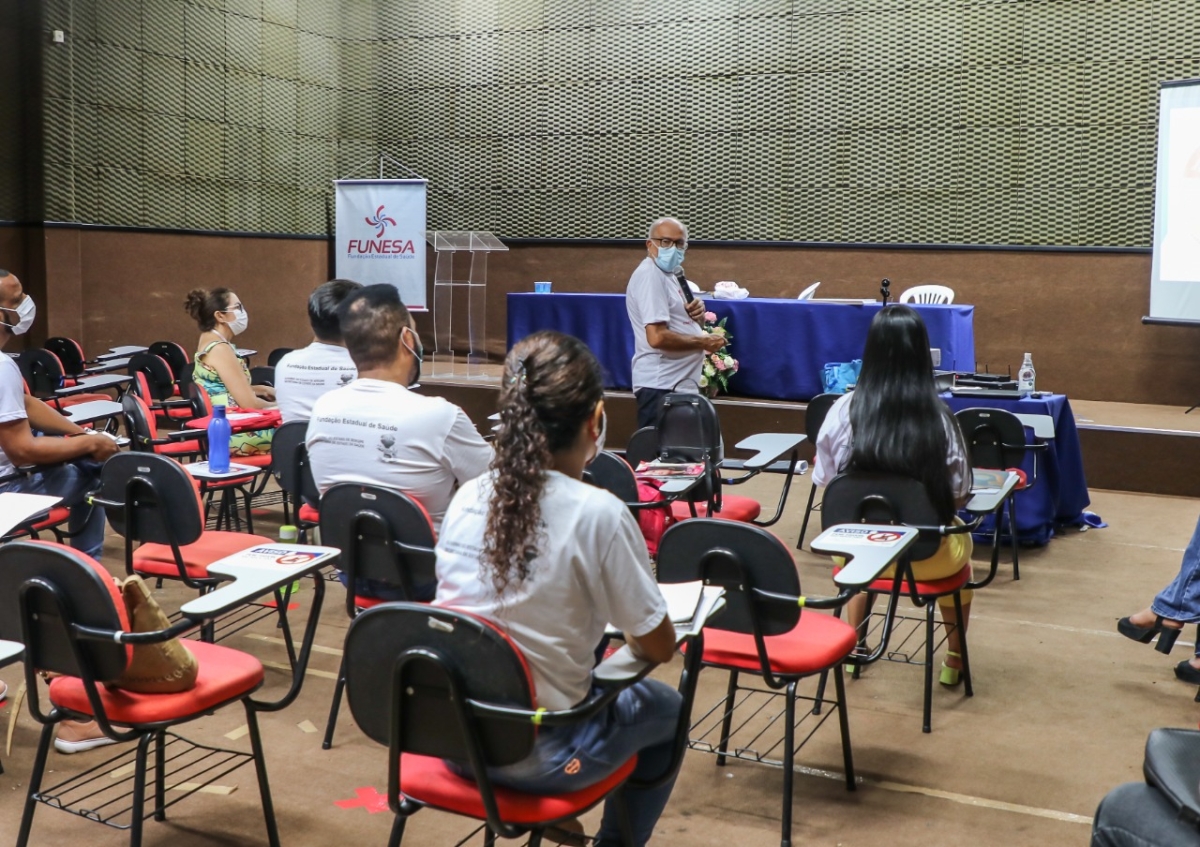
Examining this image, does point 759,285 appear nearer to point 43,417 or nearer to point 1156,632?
point 1156,632

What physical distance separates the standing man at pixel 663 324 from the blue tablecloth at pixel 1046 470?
4.38ft

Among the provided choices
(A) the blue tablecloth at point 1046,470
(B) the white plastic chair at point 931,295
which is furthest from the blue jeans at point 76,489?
(B) the white plastic chair at point 931,295

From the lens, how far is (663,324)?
215 inches

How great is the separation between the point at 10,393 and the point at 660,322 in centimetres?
287

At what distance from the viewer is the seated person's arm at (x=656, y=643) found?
6.29 ft

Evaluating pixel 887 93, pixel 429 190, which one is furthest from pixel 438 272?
pixel 887 93

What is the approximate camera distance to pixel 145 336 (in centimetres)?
1006

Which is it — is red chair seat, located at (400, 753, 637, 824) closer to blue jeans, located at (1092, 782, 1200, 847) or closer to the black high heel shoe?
blue jeans, located at (1092, 782, 1200, 847)

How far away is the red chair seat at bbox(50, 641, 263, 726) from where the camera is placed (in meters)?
2.30

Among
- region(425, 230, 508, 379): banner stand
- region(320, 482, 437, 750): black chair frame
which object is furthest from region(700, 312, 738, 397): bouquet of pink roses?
region(320, 482, 437, 750): black chair frame

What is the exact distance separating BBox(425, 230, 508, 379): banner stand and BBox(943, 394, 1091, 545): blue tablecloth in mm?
4743

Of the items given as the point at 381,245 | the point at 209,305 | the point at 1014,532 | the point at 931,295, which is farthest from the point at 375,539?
the point at 381,245

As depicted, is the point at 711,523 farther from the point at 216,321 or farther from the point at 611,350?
the point at 611,350

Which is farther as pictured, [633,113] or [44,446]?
[633,113]
